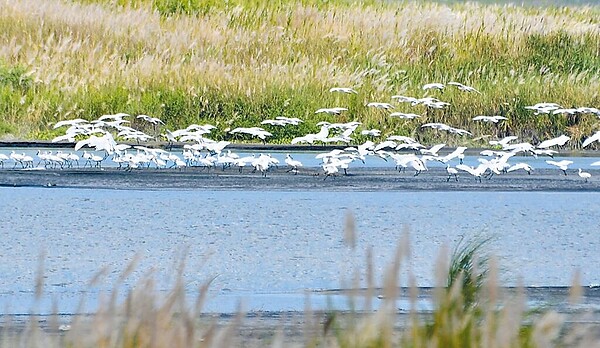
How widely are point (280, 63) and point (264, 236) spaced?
14.2 meters

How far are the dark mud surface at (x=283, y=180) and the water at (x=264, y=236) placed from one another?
11.0 inches

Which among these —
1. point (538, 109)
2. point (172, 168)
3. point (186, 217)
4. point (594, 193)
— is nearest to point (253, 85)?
point (538, 109)

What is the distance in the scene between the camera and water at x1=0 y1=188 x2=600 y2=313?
905cm

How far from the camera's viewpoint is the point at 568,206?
1470cm

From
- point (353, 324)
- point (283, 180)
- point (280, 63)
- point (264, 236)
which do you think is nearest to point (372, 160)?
point (283, 180)

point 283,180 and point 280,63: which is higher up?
point 283,180

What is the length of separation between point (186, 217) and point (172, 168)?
14.0 feet

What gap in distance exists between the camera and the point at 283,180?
15953mm

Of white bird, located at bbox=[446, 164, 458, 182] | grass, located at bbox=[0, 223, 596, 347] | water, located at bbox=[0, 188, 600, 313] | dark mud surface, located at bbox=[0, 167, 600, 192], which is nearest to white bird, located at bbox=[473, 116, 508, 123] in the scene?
dark mud surface, located at bbox=[0, 167, 600, 192]

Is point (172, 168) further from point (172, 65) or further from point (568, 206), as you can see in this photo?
point (172, 65)

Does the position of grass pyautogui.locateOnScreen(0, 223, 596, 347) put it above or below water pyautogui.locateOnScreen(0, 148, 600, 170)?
above

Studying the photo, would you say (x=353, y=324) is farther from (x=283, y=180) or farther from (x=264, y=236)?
(x=283, y=180)

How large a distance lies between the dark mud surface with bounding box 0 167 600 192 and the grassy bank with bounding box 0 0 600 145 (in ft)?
16.6

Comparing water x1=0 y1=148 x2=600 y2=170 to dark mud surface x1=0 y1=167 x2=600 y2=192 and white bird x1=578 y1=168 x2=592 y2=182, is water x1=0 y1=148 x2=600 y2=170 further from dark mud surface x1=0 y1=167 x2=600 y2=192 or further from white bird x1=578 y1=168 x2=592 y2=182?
white bird x1=578 y1=168 x2=592 y2=182
